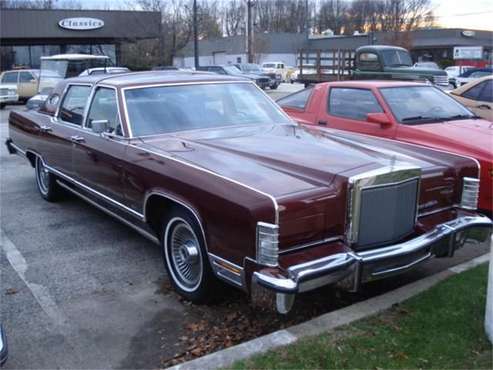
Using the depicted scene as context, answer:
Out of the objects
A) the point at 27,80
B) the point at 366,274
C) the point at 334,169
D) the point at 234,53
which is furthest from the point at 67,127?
the point at 234,53

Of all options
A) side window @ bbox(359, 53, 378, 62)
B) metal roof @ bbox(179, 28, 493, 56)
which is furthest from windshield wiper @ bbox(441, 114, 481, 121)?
metal roof @ bbox(179, 28, 493, 56)

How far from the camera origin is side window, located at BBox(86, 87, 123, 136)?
16.7 ft

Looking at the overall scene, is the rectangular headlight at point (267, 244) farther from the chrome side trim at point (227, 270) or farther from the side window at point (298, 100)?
the side window at point (298, 100)

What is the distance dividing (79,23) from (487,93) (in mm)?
30821

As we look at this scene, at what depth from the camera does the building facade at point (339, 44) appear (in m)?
52.4

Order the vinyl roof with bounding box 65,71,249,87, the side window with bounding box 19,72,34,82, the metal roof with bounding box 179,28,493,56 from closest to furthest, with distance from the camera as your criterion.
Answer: the vinyl roof with bounding box 65,71,249,87 < the side window with bounding box 19,72,34,82 < the metal roof with bounding box 179,28,493,56

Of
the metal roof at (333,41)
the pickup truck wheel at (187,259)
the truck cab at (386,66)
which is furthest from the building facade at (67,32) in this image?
the pickup truck wheel at (187,259)

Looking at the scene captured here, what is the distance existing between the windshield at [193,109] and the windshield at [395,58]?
12.8m

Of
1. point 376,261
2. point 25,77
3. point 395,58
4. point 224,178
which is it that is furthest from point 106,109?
point 25,77

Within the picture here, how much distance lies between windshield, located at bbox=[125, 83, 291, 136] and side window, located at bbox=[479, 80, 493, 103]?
5.18 metres

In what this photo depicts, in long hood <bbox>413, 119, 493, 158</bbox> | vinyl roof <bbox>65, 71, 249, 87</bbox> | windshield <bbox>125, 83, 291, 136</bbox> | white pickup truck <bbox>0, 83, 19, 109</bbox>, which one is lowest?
white pickup truck <bbox>0, 83, 19, 109</bbox>

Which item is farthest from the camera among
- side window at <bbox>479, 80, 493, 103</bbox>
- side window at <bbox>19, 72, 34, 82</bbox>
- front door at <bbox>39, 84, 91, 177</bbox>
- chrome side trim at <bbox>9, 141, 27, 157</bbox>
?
side window at <bbox>19, 72, 34, 82</bbox>

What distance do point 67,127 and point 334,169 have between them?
142 inches

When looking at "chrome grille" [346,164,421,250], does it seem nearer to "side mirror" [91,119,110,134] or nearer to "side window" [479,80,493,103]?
"side mirror" [91,119,110,134]
